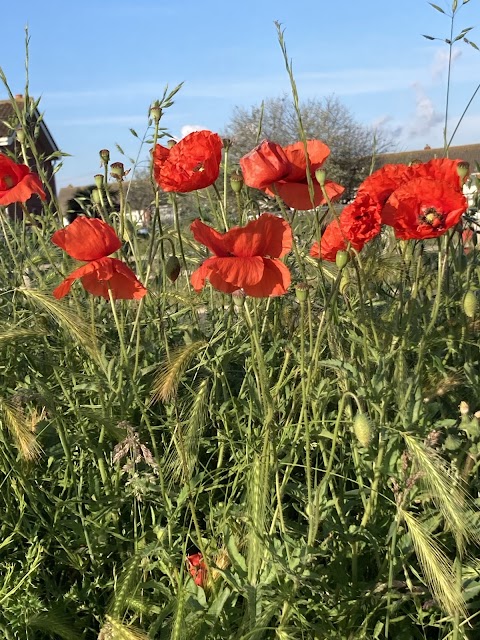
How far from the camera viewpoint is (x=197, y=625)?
4.74ft

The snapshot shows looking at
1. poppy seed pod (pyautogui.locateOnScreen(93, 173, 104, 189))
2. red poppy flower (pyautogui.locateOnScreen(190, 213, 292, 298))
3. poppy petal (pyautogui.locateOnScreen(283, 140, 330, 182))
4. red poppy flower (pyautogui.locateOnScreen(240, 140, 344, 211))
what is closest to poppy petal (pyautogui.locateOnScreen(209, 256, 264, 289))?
red poppy flower (pyautogui.locateOnScreen(190, 213, 292, 298))

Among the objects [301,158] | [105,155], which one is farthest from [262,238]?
[105,155]

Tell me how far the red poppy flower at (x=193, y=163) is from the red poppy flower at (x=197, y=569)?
0.76m

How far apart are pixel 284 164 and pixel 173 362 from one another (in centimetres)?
44

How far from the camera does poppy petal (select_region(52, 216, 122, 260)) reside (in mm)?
1673

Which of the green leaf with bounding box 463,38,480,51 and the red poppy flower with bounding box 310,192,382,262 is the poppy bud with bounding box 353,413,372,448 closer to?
the red poppy flower with bounding box 310,192,382,262

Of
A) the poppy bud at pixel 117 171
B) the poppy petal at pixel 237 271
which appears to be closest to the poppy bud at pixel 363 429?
the poppy petal at pixel 237 271

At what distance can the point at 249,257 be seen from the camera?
143cm

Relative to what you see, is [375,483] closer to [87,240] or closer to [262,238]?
[262,238]

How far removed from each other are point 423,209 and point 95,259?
69 centimetres

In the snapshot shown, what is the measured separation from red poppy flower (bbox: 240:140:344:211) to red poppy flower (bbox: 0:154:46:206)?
692 mm

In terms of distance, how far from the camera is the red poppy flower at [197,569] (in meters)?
1.58

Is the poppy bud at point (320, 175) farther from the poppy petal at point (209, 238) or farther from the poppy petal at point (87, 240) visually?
the poppy petal at point (87, 240)

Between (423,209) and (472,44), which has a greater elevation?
(472,44)
